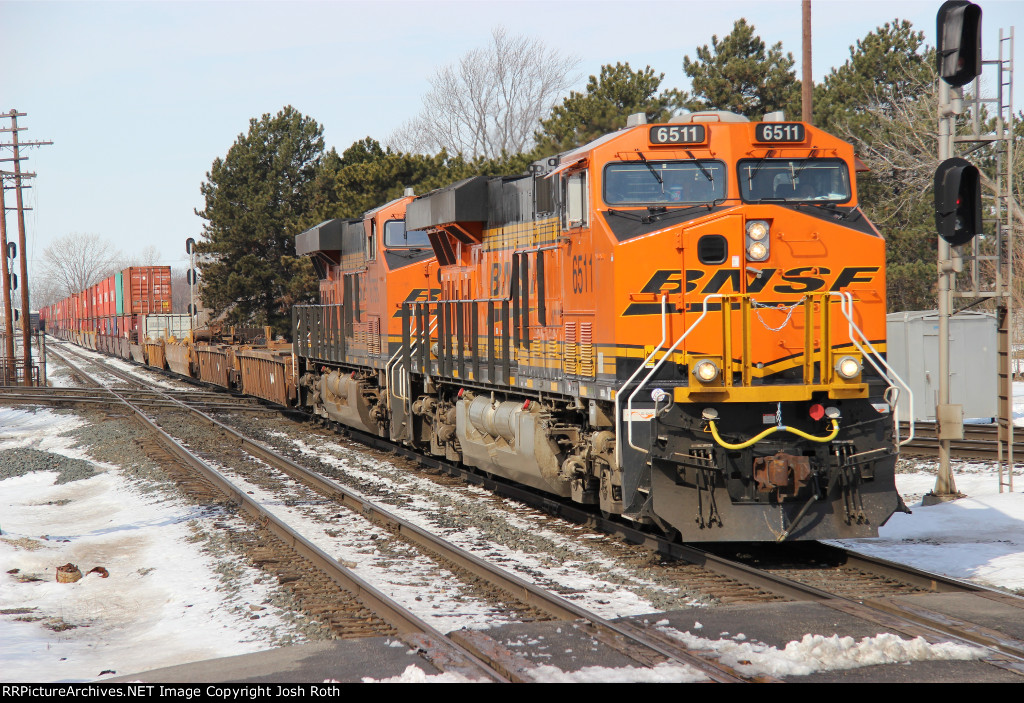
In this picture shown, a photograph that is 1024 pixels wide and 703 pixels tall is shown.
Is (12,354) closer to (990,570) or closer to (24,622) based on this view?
Result: (24,622)

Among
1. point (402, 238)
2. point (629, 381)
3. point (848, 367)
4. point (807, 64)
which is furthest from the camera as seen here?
point (807, 64)

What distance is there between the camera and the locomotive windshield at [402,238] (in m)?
17.4

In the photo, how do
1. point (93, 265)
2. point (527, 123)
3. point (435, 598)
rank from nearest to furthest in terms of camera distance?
1. point (435, 598)
2. point (527, 123)
3. point (93, 265)

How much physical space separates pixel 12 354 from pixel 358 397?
28943 mm

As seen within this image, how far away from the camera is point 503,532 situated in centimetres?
1061

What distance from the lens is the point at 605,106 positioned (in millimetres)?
34344

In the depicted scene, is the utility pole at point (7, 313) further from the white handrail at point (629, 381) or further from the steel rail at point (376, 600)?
the white handrail at point (629, 381)

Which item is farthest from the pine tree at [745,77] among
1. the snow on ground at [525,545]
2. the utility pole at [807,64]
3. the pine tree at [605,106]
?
the snow on ground at [525,545]

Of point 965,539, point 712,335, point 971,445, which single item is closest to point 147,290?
point 971,445

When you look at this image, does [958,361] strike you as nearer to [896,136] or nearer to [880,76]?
[896,136]

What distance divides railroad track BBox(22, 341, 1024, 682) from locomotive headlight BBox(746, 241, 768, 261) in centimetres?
267

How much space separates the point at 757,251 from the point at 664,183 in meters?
1.09

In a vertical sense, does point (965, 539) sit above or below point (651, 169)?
below
